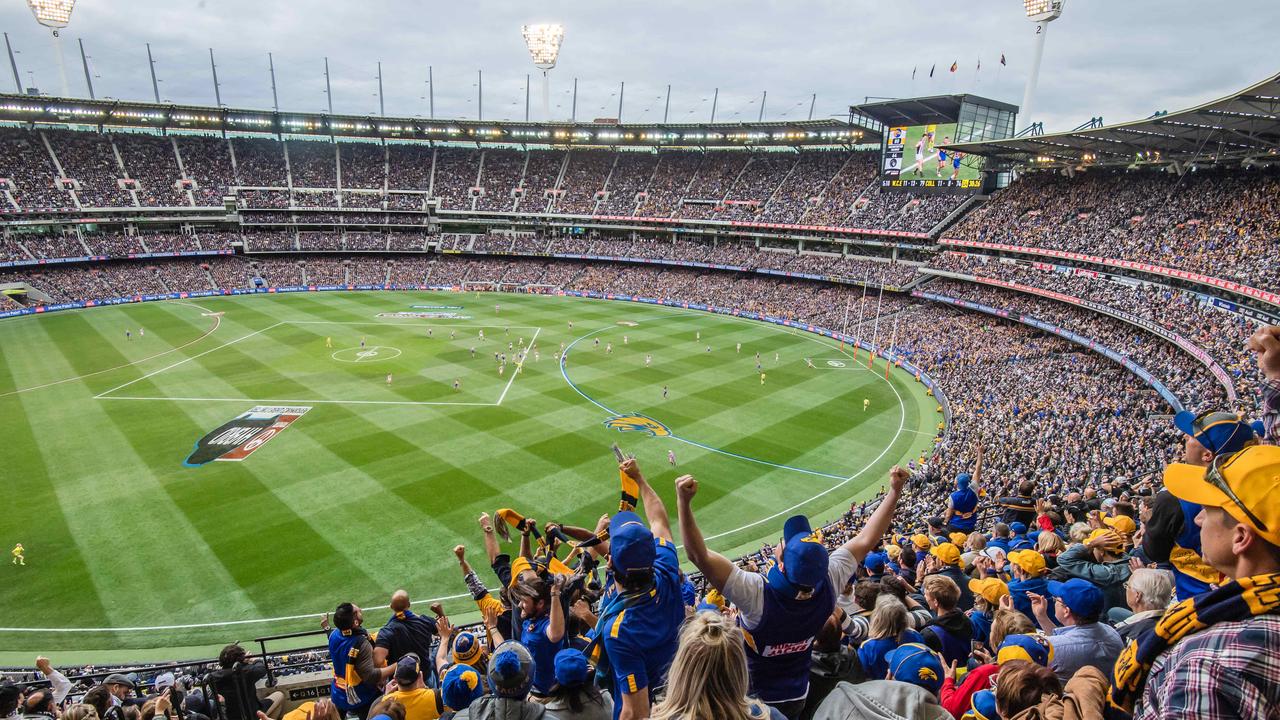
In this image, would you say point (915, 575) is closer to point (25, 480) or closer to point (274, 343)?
point (25, 480)

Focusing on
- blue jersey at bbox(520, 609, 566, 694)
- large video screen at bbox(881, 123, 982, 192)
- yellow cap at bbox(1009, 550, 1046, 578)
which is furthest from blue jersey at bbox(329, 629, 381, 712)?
large video screen at bbox(881, 123, 982, 192)

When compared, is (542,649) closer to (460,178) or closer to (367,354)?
(367,354)

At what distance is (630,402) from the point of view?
1537 inches

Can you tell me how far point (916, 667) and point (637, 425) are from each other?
101ft

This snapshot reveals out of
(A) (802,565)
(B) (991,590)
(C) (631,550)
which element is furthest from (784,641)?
(B) (991,590)

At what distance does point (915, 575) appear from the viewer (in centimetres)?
1055

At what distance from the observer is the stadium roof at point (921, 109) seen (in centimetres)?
6088

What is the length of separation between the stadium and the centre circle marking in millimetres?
328

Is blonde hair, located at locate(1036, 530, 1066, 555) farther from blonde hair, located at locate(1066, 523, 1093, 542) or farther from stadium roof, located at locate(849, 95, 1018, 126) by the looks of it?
stadium roof, located at locate(849, 95, 1018, 126)

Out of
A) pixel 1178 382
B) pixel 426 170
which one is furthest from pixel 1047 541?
pixel 426 170

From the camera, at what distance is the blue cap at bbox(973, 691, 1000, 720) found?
14.4 feet

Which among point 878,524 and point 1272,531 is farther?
point 878,524

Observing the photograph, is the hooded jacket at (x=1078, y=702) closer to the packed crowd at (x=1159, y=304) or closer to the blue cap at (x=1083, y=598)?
the blue cap at (x=1083, y=598)

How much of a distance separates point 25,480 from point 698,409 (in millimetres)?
32160
